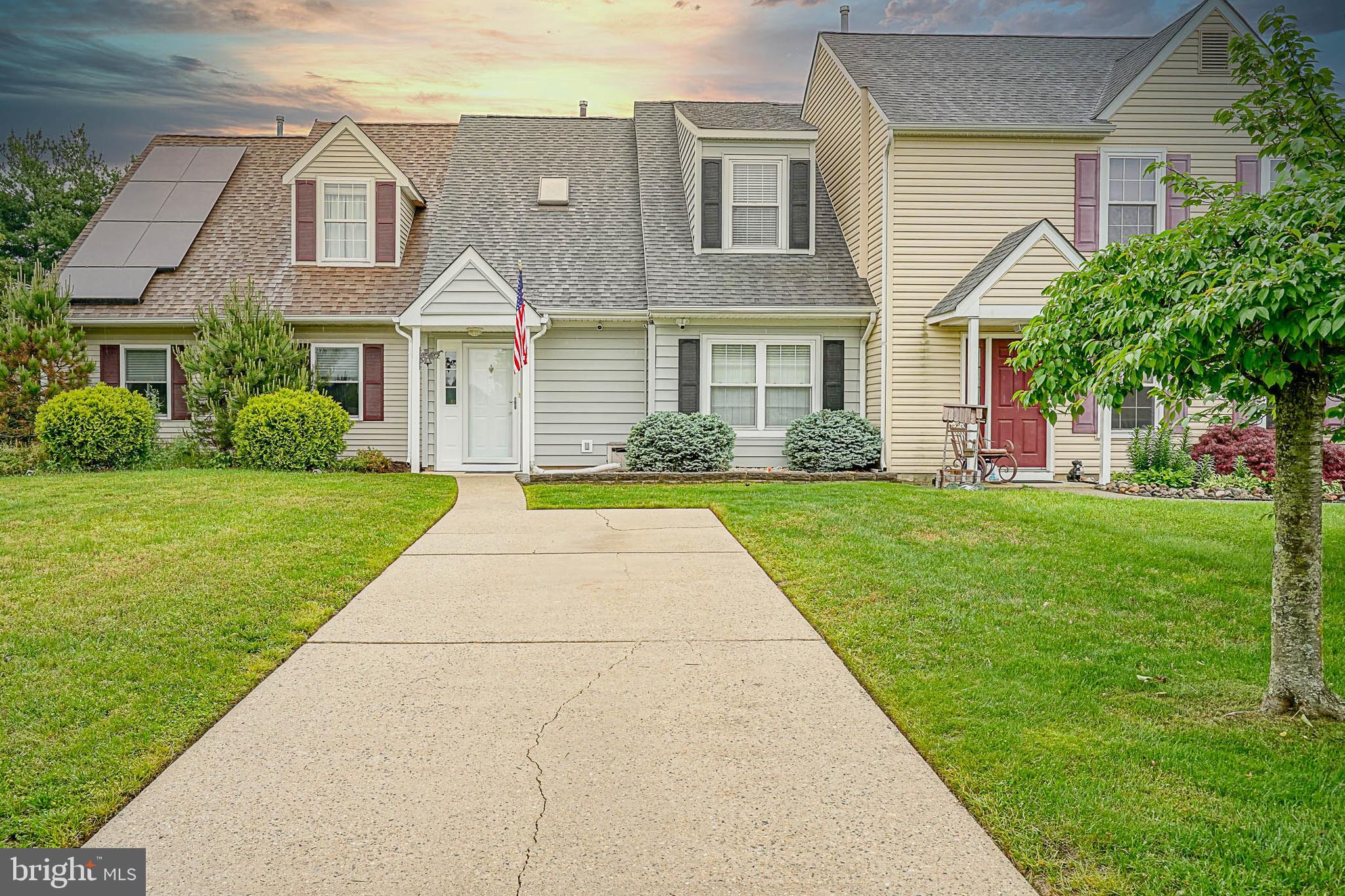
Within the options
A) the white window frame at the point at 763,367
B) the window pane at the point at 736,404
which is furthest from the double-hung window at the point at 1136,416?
the window pane at the point at 736,404

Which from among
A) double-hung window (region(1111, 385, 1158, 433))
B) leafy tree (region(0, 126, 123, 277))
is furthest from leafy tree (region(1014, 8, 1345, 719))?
leafy tree (region(0, 126, 123, 277))

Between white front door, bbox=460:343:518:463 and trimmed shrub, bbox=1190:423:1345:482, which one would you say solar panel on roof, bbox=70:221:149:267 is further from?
trimmed shrub, bbox=1190:423:1345:482

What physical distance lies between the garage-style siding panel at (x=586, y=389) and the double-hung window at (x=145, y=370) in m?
6.69

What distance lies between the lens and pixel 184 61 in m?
20.6

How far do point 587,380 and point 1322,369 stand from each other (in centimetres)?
1280

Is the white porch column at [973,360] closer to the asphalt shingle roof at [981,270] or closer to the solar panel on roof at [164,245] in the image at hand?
the asphalt shingle roof at [981,270]

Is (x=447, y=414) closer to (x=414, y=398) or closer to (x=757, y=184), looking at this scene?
(x=414, y=398)

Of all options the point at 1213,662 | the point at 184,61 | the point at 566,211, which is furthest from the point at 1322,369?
the point at 184,61

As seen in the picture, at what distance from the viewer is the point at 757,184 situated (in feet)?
A: 52.7

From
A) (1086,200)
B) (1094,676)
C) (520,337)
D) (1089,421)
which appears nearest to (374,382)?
(520,337)

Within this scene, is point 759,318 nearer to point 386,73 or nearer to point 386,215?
point 386,215

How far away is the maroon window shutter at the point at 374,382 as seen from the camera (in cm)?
1644

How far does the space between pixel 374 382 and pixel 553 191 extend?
16.5ft

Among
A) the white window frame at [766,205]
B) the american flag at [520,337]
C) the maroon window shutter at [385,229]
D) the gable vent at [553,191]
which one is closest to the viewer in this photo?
the american flag at [520,337]
